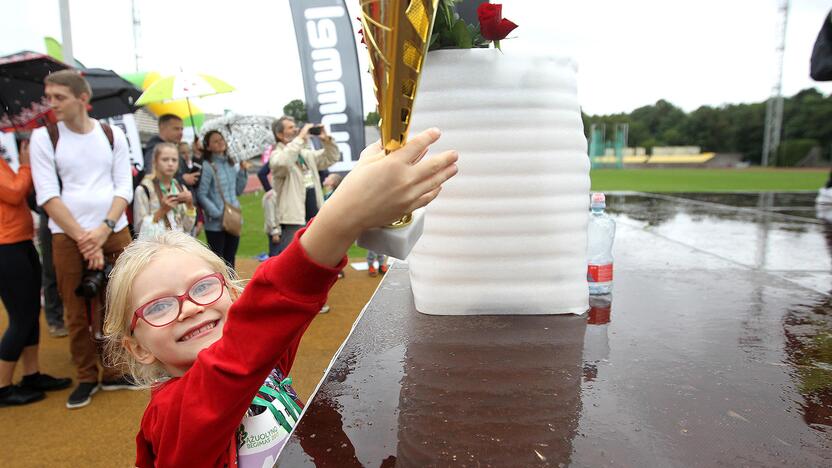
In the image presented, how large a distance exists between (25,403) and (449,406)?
3.24 meters

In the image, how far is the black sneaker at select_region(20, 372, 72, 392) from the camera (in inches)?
127

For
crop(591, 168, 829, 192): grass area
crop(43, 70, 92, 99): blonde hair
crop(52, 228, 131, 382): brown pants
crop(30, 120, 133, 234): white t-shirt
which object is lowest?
crop(591, 168, 829, 192): grass area

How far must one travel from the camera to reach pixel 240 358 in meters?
0.75

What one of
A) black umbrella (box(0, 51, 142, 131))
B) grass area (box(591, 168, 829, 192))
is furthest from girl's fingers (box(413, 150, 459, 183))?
grass area (box(591, 168, 829, 192))

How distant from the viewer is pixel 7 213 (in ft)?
9.96

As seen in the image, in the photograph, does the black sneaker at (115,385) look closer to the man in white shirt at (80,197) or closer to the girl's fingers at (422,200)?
the man in white shirt at (80,197)

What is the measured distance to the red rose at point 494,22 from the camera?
1390 millimetres

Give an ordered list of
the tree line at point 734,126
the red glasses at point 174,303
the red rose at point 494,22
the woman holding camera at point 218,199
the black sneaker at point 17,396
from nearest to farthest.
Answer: the red glasses at point 174,303, the red rose at point 494,22, the black sneaker at point 17,396, the woman holding camera at point 218,199, the tree line at point 734,126

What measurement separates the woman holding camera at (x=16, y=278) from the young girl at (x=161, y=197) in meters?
0.71

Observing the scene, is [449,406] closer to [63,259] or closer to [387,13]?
[387,13]

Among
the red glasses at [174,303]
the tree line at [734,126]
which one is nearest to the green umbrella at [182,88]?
the red glasses at [174,303]

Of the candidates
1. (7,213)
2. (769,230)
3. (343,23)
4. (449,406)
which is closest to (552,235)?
(449,406)

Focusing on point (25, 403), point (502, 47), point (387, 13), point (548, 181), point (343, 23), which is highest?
point (343, 23)

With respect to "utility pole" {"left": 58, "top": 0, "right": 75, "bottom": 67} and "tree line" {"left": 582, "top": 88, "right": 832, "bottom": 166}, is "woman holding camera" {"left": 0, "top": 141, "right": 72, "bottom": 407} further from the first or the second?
"tree line" {"left": 582, "top": 88, "right": 832, "bottom": 166}
